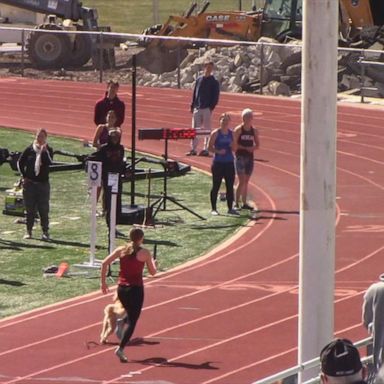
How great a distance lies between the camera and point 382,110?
115 feet

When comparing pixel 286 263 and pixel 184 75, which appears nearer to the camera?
pixel 286 263

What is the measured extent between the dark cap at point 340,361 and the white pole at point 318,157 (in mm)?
2658

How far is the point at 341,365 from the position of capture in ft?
22.7

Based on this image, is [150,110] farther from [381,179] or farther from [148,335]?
[148,335]

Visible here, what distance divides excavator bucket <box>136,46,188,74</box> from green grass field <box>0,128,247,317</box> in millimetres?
15584

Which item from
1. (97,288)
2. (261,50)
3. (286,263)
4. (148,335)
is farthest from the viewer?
(261,50)

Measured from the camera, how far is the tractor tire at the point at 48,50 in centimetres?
4494

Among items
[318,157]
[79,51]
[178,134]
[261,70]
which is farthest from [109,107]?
[79,51]

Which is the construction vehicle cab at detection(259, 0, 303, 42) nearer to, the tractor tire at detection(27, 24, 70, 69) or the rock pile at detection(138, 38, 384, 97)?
the rock pile at detection(138, 38, 384, 97)

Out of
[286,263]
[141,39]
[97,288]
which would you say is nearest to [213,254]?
[286,263]

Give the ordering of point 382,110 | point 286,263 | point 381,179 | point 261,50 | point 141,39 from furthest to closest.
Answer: point 141,39, point 261,50, point 382,110, point 381,179, point 286,263

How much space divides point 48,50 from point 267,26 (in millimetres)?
6479

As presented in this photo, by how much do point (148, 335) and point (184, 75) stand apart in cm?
2562

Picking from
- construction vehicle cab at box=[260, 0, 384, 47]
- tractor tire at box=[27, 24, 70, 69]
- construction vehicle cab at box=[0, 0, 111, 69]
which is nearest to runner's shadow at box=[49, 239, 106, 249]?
construction vehicle cab at box=[260, 0, 384, 47]
